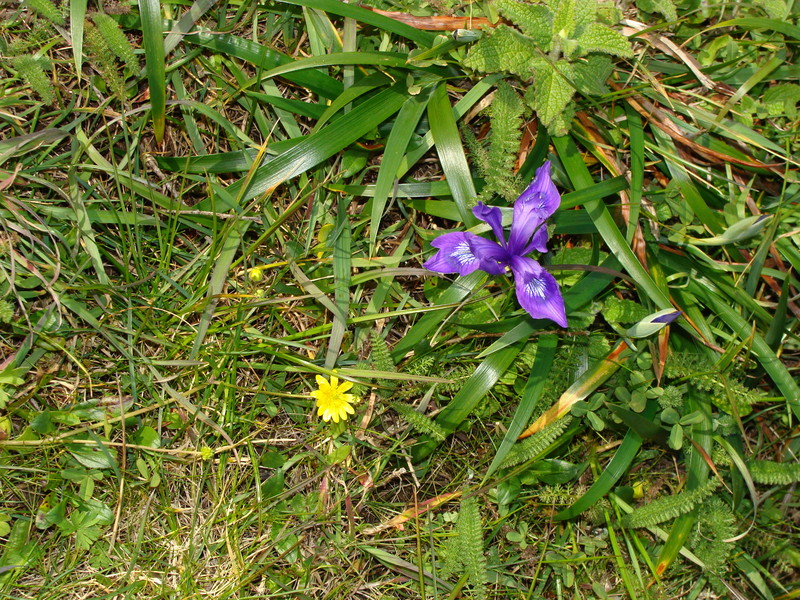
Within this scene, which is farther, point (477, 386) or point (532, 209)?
point (477, 386)

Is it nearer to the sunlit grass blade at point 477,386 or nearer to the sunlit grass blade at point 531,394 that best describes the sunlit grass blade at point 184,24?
the sunlit grass blade at point 477,386

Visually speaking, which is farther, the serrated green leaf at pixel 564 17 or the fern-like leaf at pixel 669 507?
the fern-like leaf at pixel 669 507

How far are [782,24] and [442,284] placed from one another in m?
1.73

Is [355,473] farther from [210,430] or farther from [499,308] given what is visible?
[499,308]

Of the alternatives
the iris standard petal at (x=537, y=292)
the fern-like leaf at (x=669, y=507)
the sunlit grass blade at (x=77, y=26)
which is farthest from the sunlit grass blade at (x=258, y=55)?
the fern-like leaf at (x=669, y=507)

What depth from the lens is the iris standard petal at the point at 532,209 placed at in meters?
2.29

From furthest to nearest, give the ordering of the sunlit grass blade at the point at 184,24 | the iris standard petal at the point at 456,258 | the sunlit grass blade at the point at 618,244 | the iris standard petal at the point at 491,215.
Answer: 1. the sunlit grass blade at the point at 184,24
2. the sunlit grass blade at the point at 618,244
3. the iris standard petal at the point at 456,258
4. the iris standard petal at the point at 491,215

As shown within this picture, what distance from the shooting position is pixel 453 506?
2689mm

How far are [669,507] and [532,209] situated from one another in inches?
51.8

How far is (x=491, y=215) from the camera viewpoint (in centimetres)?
227

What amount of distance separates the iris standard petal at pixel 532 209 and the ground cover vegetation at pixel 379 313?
207 millimetres

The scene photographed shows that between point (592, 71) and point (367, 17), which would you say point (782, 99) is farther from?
point (367, 17)

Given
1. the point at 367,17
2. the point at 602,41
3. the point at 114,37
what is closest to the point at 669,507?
the point at 602,41

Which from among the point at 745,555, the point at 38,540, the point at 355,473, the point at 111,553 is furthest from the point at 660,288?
the point at 38,540
